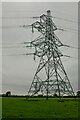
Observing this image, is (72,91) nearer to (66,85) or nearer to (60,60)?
(66,85)

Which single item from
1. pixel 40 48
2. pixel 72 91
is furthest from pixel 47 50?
pixel 72 91

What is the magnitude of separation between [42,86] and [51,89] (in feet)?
3.66

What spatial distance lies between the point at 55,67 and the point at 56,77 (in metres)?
1.07

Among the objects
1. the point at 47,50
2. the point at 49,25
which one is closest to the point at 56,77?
the point at 47,50

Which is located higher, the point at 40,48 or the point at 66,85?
the point at 40,48

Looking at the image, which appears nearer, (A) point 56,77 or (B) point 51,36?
(A) point 56,77

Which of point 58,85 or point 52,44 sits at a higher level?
point 52,44

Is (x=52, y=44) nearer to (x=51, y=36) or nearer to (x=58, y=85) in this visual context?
(x=51, y=36)

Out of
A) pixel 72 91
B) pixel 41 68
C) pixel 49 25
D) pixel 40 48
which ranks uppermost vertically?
pixel 49 25

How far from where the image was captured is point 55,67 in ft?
112

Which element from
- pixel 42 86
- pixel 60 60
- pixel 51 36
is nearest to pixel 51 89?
pixel 42 86

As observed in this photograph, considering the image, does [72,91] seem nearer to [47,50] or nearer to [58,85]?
[58,85]

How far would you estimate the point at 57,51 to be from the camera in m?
35.1

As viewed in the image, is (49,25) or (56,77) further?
(49,25)
